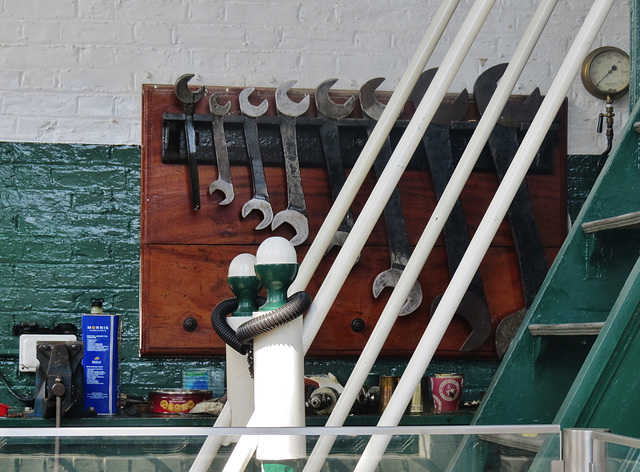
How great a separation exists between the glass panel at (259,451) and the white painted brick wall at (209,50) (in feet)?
7.10

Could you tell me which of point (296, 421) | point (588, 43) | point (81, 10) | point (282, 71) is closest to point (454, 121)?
point (282, 71)

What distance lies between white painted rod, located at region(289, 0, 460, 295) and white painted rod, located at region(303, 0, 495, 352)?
153mm

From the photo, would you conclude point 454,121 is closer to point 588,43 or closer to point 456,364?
point 456,364

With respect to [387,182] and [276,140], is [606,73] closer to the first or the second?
[276,140]

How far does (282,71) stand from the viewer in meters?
3.16

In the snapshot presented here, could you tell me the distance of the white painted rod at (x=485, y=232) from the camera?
1.72 m

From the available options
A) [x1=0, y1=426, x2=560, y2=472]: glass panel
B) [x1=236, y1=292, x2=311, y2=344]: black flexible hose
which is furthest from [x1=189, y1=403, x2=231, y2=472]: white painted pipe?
[x1=236, y1=292, x2=311, y2=344]: black flexible hose

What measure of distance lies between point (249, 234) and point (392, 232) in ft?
1.70

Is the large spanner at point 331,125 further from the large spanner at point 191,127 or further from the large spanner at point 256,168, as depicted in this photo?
the large spanner at point 191,127

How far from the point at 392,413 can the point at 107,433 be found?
81 cm

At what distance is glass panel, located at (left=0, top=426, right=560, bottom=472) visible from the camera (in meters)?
1.02

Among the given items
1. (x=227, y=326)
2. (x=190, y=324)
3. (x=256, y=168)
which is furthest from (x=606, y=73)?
(x=227, y=326)

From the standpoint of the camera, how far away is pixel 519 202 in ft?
10.2

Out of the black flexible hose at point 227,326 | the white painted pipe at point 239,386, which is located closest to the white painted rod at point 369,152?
the black flexible hose at point 227,326
